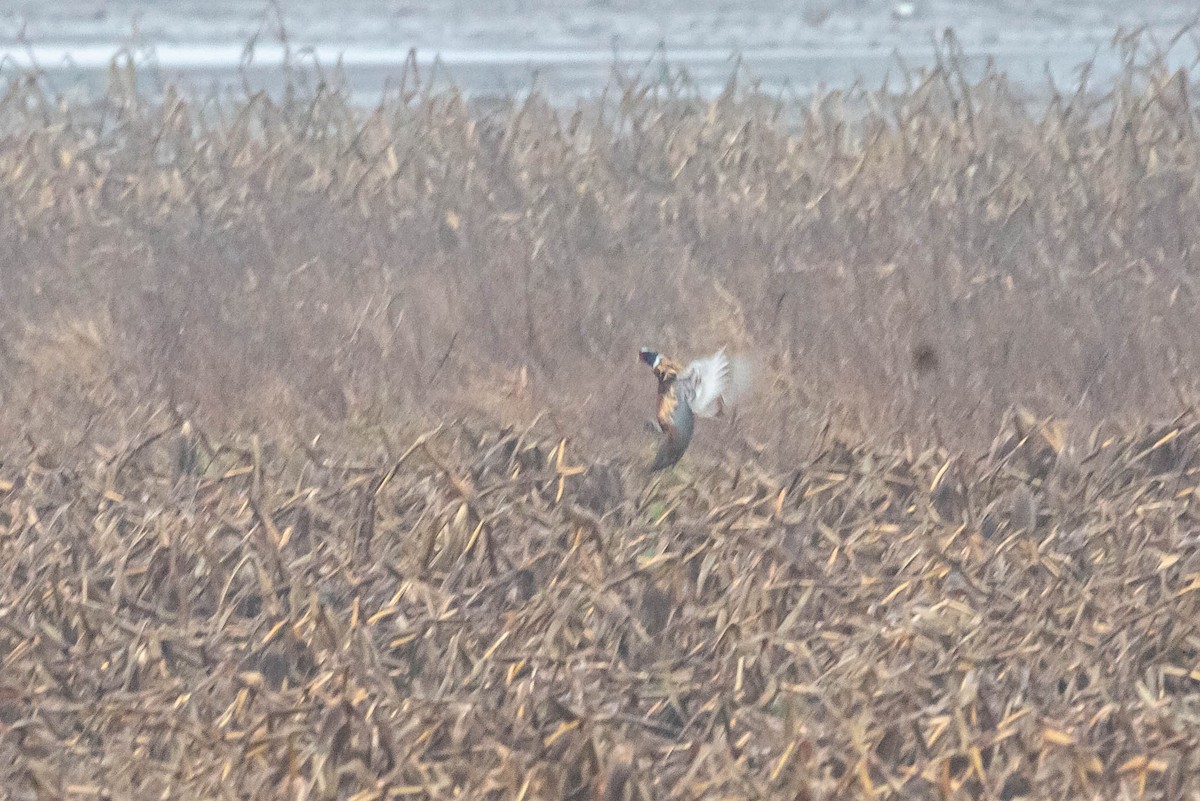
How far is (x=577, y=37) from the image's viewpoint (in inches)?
409

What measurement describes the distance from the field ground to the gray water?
246cm

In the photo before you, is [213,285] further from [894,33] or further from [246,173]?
[894,33]

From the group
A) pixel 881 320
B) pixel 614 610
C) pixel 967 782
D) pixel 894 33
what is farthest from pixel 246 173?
pixel 894 33

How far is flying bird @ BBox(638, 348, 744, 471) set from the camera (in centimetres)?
428

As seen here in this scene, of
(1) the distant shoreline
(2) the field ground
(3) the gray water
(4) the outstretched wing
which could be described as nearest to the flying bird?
(4) the outstretched wing

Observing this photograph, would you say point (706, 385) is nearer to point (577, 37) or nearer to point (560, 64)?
point (560, 64)

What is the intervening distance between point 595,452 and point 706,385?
0.35 metres

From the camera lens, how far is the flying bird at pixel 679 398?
169 inches

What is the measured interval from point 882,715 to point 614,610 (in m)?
0.65

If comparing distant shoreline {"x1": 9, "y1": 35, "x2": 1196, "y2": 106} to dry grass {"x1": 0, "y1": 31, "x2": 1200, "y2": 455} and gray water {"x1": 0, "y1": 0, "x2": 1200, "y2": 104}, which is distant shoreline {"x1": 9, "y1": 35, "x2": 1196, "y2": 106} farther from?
dry grass {"x1": 0, "y1": 31, "x2": 1200, "y2": 455}

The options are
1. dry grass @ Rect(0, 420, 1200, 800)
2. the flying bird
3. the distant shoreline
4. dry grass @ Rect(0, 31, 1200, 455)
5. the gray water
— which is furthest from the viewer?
the gray water

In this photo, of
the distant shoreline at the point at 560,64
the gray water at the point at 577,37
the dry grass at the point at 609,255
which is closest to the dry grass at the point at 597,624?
the dry grass at the point at 609,255

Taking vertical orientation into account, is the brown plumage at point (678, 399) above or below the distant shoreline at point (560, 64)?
above

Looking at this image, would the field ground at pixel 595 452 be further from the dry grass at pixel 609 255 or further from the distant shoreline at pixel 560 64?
the distant shoreline at pixel 560 64
